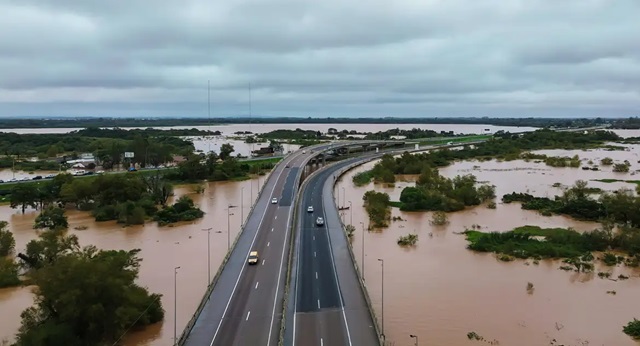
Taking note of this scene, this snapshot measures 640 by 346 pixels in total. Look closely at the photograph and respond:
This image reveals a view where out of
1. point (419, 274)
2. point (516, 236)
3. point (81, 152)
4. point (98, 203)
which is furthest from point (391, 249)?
point (81, 152)

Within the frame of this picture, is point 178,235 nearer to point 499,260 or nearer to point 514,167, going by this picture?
point 499,260

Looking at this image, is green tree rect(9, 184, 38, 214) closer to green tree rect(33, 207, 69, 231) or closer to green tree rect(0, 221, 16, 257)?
green tree rect(33, 207, 69, 231)

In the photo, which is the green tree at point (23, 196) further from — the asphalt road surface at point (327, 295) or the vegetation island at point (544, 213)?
the vegetation island at point (544, 213)

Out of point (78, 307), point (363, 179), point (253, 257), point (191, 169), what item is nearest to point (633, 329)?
point (253, 257)

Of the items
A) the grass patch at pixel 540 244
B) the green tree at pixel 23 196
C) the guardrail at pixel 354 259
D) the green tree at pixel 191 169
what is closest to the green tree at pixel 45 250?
the guardrail at pixel 354 259

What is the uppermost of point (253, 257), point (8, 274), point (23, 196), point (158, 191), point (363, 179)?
point (23, 196)

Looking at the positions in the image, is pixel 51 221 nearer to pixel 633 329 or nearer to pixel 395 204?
pixel 395 204
